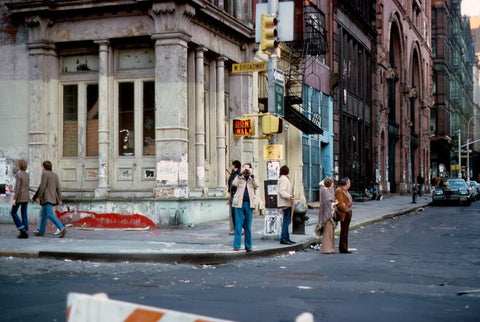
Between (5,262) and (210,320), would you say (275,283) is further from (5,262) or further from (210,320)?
(210,320)

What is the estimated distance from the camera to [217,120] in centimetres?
2308

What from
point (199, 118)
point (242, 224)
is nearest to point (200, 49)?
point (199, 118)

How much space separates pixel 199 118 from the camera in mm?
21375

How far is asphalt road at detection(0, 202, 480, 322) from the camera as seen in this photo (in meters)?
7.94

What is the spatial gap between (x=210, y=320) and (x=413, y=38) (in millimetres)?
65521

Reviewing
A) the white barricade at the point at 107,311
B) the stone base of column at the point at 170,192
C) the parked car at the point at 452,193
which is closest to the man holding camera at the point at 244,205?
the stone base of column at the point at 170,192

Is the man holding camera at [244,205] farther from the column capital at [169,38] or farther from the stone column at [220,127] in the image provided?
the stone column at [220,127]

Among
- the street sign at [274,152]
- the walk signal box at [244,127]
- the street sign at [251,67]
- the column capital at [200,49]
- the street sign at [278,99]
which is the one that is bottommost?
the street sign at [274,152]

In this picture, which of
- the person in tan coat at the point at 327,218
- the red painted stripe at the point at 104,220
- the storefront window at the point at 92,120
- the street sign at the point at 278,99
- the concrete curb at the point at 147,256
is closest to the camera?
the concrete curb at the point at 147,256

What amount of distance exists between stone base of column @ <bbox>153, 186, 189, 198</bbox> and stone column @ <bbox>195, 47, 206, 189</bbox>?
5.48 ft

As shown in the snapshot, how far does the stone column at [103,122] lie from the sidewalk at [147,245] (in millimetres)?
1975

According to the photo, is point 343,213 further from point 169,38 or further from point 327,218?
point 169,38

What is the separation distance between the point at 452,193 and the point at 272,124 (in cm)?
2870

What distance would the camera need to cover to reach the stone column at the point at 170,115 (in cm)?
1972
